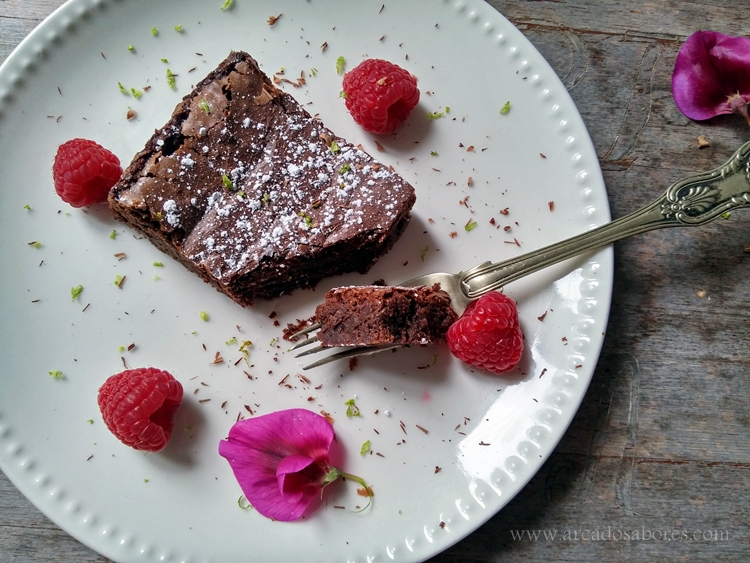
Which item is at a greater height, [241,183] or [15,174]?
[15,174]

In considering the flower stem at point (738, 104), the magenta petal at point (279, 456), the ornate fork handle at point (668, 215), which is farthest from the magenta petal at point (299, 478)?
the flower stem at point (738, 104)

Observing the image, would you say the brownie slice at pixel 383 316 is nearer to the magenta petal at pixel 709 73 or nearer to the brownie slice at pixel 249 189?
the brownie slice at pixel 249 189

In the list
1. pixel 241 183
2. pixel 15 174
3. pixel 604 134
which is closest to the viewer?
pixel 241 183

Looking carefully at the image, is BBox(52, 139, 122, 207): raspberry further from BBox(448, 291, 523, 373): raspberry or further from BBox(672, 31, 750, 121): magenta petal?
BBox(672, 31, 750, 121): magenta petal

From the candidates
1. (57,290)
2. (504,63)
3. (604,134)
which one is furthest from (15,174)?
(604,134)

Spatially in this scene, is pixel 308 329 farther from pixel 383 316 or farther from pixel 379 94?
pixel 379 94

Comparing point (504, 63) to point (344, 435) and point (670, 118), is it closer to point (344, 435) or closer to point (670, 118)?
point (670, 118)
